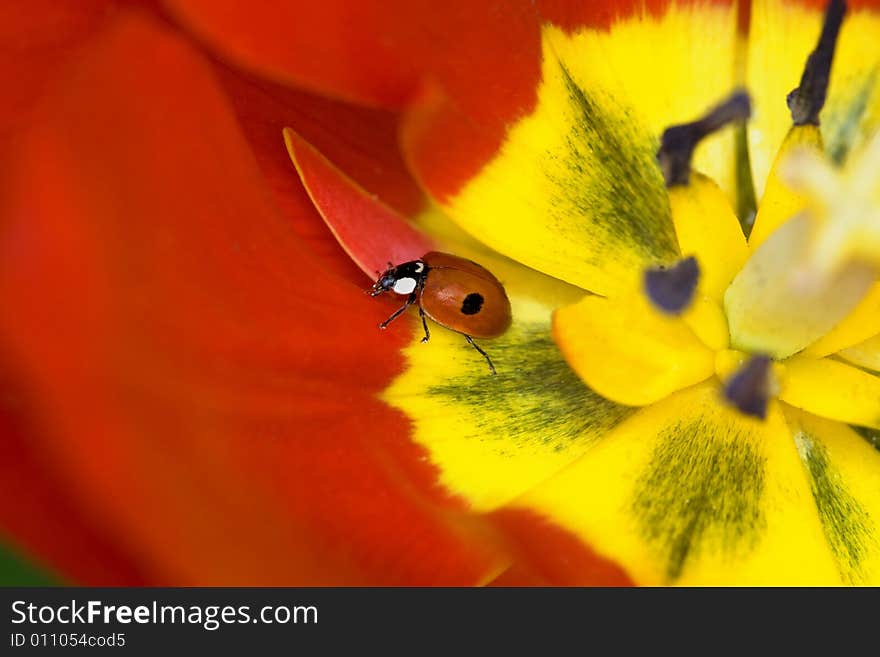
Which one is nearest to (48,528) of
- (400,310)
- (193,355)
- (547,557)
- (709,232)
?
(193,355)

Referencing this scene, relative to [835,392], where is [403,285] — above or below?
above

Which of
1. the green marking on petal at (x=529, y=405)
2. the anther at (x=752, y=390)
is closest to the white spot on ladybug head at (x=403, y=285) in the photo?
the green marking on petal at (x=529, y=405)

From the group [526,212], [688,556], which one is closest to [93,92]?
[526,212]

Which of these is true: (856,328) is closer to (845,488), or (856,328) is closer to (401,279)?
(845,488)

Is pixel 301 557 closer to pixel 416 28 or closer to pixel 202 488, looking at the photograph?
pixel 202 488

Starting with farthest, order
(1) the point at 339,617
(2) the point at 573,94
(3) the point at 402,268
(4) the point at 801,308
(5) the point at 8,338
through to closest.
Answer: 1. (2) the point at 573,94
2. (3) the point at 402,268
3. (4) the point at 801,308
4. (1) the point at 339,617
5. (5) the point at 8,338

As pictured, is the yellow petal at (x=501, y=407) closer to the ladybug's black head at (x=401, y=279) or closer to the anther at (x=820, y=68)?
the ladybug's black head at (x=401, y=279)

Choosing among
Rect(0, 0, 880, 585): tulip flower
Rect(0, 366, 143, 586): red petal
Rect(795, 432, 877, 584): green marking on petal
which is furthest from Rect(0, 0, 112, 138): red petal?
Rect(795, 432, 877, 584): green marking on petal
